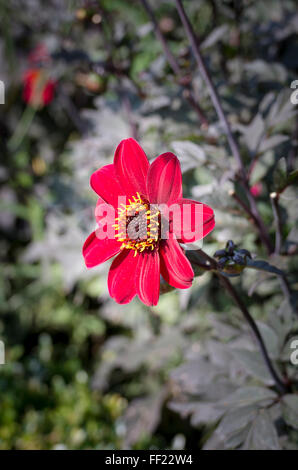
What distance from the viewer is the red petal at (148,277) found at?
545 mm

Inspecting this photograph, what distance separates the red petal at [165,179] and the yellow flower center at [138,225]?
0.9 inches

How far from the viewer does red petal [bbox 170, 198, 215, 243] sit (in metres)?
0.53

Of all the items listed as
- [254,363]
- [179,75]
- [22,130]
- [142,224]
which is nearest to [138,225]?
[142,224]

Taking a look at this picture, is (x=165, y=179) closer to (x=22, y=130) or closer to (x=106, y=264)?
(x=106, y=264)

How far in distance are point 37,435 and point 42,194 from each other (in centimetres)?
112

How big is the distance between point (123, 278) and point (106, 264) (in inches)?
27.8

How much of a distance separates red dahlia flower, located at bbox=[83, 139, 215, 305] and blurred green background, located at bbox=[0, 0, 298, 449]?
67 millimetres

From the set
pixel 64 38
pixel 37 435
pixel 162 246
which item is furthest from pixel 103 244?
pixel 37 435

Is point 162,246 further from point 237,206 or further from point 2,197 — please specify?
point 2,197

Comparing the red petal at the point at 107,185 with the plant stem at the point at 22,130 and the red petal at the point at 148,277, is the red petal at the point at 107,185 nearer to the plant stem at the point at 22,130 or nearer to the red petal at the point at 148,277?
the red petal at the point at 148,277

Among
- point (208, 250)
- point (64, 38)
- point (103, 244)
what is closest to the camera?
point (103, 244)

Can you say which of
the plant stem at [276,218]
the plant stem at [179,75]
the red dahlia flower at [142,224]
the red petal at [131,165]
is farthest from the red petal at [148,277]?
the plant stem at [179,75]

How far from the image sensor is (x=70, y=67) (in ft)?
3.58

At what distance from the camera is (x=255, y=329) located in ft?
2.16
